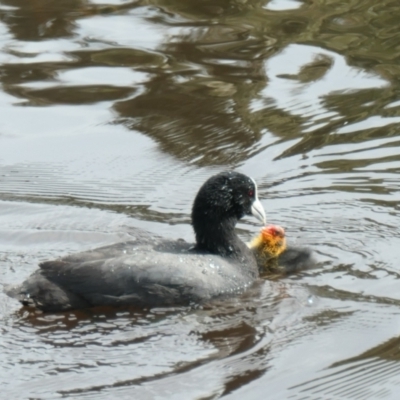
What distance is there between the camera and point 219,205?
7238 millimetres

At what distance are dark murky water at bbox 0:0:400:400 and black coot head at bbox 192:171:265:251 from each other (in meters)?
0.46

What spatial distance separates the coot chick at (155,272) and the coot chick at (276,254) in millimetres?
223

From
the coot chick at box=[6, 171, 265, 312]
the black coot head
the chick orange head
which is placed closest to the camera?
the coot chick at box=[6, 171, 265, 312]

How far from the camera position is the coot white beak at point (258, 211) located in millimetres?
7438

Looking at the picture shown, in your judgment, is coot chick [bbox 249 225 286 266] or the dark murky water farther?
coot chick [bbox 249 225 286 266]

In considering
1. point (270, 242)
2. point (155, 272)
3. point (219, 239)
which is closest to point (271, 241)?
point (270, 242)

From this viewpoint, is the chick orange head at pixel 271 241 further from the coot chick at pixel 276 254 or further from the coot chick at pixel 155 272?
the coot chick at pixel 155 272

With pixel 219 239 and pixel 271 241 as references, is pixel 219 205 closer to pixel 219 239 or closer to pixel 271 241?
pixel 219 239

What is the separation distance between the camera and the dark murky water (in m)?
5.94

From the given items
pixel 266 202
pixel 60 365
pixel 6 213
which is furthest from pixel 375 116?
pixel 60 365

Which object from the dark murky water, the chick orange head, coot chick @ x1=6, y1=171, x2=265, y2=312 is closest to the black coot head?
coot chick @ x1=6, y1=171, x2=265, y2=312

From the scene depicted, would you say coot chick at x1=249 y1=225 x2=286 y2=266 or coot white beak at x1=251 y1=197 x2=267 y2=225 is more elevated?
coot white beak at x1=251 y1=197 x2=267 y2=225

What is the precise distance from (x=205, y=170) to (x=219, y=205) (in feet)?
5.55

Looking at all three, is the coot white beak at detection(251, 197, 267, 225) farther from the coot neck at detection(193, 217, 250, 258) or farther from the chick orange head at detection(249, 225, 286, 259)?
the coot neck at detection(193, 217, 250, 258)
